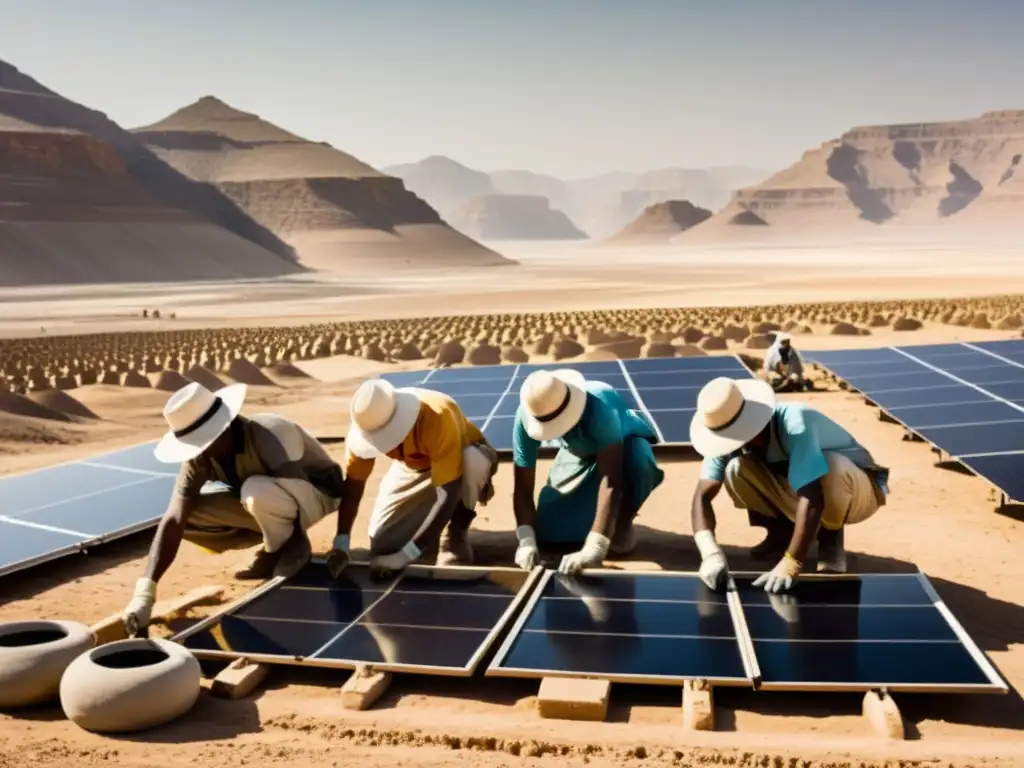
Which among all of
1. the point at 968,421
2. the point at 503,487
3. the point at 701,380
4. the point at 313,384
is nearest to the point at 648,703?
the point at 503,487

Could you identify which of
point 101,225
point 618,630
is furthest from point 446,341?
point 101,225

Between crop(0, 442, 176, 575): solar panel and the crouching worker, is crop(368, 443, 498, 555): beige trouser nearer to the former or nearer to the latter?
the crouching worker

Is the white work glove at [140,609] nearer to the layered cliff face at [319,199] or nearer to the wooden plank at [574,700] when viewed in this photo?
the wooden plank at [574,700]

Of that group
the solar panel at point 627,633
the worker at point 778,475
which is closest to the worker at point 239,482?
the solar panel at point 627,633

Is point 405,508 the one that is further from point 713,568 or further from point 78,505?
point 78,505

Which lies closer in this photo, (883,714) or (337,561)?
(883,714)

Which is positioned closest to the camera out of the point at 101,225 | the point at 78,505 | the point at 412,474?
the point at 412,474
